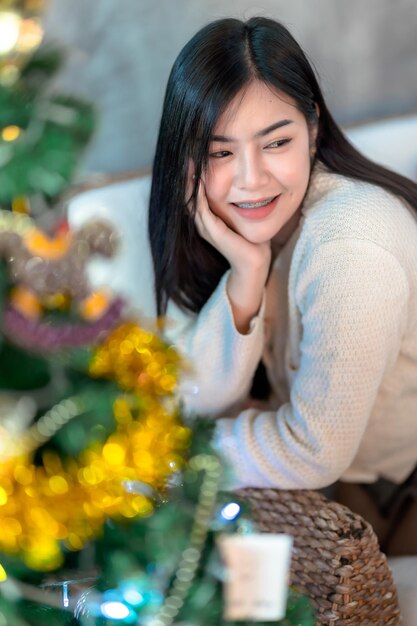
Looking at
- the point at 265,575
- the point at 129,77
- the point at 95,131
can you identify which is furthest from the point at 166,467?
the point at 129,77

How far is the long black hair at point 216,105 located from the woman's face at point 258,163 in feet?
0.05

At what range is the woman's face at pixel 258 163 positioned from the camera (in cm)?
101

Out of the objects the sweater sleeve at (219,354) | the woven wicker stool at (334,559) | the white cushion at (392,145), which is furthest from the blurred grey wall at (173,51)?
the woven wicker stool at (334,559)

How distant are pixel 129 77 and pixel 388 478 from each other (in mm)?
901

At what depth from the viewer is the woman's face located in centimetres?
101

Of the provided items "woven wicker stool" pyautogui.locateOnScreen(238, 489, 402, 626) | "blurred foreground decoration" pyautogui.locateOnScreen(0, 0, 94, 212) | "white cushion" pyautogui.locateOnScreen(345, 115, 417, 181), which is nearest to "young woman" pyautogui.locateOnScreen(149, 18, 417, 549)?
"woven wicker stool" pyautogui.locateOnScreen(238, 489, 402, 626)

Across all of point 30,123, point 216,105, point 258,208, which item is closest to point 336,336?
point 258,208

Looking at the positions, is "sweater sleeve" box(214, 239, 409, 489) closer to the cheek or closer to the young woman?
the young woman

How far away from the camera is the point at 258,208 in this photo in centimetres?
110

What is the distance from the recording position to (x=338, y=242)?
105cm

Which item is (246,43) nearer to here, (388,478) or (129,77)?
(129,77)

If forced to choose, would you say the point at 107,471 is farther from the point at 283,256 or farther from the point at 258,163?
the point at 283,256

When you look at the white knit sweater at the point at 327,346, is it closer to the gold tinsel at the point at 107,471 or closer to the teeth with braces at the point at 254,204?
the teeth with braces at the point at 254,204

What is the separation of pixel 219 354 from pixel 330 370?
0.22 meters
